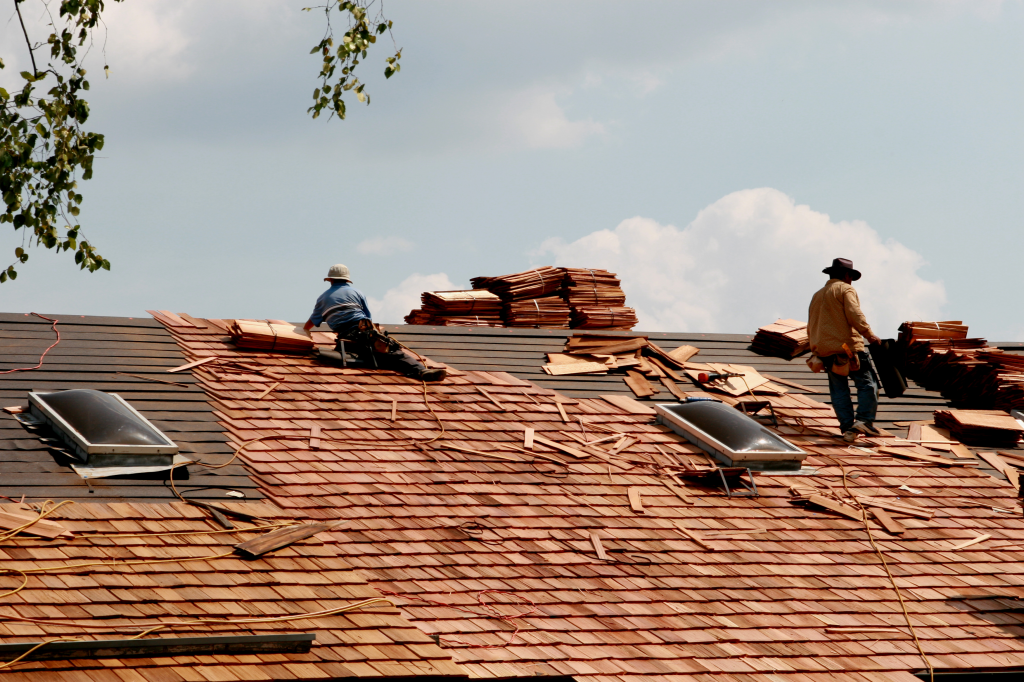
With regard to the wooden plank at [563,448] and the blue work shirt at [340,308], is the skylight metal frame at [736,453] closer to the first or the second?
the wooden plank at [563,448]

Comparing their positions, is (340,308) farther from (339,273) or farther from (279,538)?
(279,538)

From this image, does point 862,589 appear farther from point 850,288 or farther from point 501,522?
point 850,288

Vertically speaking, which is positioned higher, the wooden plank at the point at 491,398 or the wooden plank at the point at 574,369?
the wooden plank at the point at 574,369

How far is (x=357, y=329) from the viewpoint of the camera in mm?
11953

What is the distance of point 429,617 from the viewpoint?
6984 millimetres

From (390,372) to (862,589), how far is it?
5817 millimetres

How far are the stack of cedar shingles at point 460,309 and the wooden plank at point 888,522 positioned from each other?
7.56 meters

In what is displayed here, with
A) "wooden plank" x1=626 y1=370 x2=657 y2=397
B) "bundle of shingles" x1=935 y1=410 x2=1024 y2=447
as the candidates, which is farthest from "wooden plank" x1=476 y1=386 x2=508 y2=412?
"bundle of shingles" x1=935 y1=410 x2=1024 y2=447

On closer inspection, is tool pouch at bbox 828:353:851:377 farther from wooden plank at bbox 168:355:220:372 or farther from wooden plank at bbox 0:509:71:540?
wooden plank at bbox 0:509:71:540

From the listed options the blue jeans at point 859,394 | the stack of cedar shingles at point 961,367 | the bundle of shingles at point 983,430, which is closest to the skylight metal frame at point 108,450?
the blue jeans at point 859,394

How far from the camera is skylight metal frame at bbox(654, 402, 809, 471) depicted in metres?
10.4

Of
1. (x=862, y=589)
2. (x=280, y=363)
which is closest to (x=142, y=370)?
(x=280, y=363)

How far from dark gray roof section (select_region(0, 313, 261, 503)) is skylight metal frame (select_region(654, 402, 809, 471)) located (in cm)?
482

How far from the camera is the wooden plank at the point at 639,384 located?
12172 millimetres
